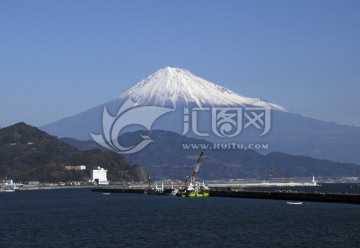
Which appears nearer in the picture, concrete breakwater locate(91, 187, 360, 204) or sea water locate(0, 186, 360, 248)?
sea water locate(0, 186, 360, 248)

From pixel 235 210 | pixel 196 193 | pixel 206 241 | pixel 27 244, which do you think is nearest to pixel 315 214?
pixel 235 210

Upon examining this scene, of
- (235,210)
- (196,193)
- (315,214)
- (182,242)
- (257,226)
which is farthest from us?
(196,193)

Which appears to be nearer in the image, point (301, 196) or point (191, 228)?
point (191, 228)

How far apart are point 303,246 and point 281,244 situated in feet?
7.17

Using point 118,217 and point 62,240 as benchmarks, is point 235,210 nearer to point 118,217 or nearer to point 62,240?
point 118,217

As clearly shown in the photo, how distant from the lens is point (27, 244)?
71500mm

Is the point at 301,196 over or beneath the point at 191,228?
over

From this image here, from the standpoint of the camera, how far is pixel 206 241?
70.5 m

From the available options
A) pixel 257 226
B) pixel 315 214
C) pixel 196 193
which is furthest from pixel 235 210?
pixel 196 193

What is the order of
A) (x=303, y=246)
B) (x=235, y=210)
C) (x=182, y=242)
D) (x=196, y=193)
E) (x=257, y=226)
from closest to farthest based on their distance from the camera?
1. (x=303, y=246)
2. (x=182, y=242)
3. (x=257, y=226)
4. (x=235, y=210)
5. (x=196, y=193)

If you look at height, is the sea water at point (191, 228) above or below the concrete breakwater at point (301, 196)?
below

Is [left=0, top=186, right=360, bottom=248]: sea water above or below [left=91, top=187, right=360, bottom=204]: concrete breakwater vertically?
below

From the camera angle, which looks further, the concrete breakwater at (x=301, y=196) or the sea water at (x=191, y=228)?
the concrete breakwater at (x=301, y=196)

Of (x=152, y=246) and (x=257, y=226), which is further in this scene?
Answer: (x=257, y=226)
